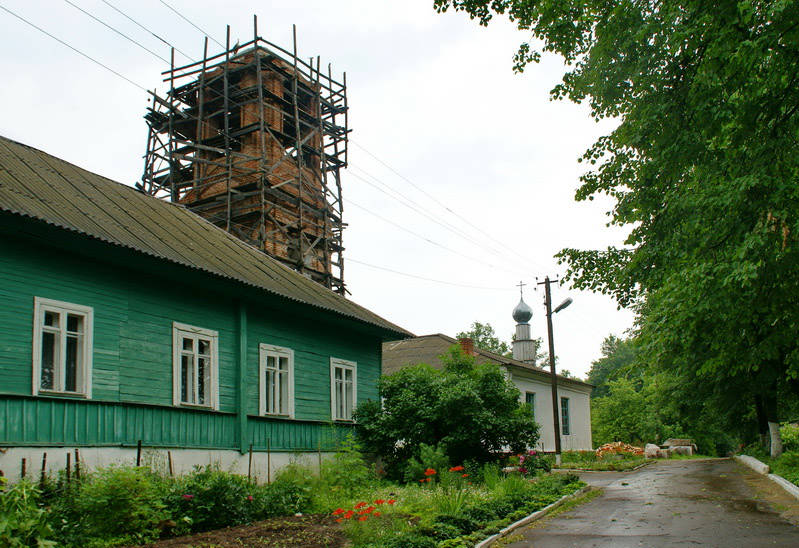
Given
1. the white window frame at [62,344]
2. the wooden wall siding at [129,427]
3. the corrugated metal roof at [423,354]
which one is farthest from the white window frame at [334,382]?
the corrugated metal roof at [423,354]

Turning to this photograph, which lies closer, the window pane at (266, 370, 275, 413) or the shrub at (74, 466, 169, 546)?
the shrub at (74, 466, 169, 546)

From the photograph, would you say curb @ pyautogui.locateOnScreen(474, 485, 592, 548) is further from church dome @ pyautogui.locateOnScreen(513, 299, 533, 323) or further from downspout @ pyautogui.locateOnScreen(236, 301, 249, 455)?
church dome @ pyautogui.locateOnScreen(513, 299, 533, 323)

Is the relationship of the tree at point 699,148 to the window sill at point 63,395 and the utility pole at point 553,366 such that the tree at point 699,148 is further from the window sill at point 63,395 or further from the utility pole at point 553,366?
the utility pole at point 553,366

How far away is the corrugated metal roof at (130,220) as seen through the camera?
12.0 meters

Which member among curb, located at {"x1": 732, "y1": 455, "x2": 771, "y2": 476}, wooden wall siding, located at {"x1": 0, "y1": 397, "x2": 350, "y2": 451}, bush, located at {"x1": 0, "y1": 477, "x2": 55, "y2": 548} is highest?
wooden wall siding, located at {"x1": 0, "y1": 397, "x2": 350, "y2": 451}

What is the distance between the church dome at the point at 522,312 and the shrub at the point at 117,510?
3605 cm

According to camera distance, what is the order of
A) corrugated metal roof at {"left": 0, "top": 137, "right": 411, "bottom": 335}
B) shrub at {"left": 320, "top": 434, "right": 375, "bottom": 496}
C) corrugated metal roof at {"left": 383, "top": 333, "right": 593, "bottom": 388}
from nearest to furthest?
corrugated metal roof at {"left": 0, "top": 137, "right": 411, "bottom": 335} → shrub at {"left": 320, "top": 434, "right": 375, "bottom": 496} → corrugated metal roof at {"left": 383, "top": 333, "right": 593, "bottom": 388}

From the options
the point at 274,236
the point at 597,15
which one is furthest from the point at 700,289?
the point at 274,236

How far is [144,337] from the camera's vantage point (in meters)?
13.5

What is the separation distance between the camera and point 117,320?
13.0 metres

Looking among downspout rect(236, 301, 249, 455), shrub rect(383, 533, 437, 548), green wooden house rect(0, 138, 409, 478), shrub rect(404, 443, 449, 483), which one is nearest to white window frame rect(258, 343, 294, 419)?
green wooden house rect(0, 138, 409, 478)

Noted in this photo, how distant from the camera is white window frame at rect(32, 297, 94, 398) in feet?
36.9

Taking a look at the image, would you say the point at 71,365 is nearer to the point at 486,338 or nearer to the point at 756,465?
the point at 756,465

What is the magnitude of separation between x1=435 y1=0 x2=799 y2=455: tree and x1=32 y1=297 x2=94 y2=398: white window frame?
24.8ft
